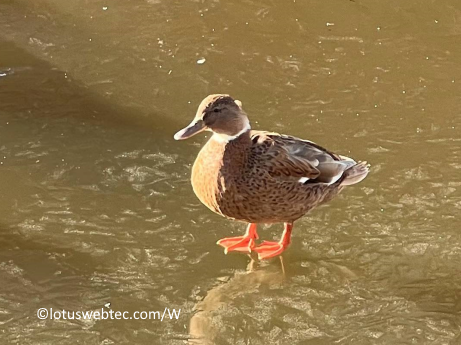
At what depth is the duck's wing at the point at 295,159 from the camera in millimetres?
4219

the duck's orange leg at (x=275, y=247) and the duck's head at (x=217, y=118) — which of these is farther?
the duck's orange leg at (x=275, y=247)

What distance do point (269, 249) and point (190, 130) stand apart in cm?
77

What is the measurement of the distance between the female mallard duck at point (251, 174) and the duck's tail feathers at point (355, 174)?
10 centimetres

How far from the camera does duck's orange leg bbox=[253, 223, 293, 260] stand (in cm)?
428

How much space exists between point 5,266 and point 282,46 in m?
2.94

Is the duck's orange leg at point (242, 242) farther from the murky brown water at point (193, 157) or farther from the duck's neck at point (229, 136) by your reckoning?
the duck's neck at point (229, 136)

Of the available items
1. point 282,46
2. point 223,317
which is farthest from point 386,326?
point 282,46

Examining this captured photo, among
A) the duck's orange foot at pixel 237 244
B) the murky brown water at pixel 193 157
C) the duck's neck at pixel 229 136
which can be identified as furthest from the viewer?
the duck's orange foot at pixel 237 244

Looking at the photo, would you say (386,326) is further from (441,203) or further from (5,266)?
(5,266)

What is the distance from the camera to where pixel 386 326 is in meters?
3.87

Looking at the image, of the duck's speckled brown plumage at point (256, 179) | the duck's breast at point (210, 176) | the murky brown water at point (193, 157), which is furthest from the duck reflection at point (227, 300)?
the duck's breast at point (210, 176)

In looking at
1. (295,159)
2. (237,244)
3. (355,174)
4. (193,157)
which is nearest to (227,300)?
(237,244)

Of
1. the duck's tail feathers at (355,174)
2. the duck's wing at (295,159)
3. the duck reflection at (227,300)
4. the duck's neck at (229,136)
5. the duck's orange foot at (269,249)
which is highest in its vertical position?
the duck's neck at (229,136)

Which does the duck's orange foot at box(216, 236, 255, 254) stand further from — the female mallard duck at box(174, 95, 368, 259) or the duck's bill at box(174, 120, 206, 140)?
the duck's bill at box(174, 120, 206, 140)
